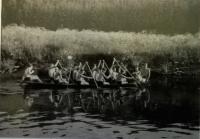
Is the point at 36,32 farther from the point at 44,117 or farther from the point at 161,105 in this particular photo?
the point at 161,105

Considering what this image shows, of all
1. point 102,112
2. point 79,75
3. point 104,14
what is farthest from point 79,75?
point 104,14

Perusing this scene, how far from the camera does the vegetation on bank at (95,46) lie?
5.80 feet

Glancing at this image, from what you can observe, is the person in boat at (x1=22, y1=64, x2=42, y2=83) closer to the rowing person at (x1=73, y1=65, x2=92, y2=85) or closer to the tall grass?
the tall grass

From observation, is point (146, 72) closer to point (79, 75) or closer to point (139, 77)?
point (139, 77)

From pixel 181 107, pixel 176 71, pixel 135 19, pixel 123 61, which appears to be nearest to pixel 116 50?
pixel 123 61

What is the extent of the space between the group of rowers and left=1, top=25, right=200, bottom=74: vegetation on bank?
0.04 m

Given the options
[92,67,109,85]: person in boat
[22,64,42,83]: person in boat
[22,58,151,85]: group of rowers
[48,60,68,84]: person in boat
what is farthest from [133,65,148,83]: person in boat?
[22,64,42,83]: person in boat

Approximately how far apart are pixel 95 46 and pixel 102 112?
12.9 inches

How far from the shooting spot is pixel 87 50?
179 centimetres

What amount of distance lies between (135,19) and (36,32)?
0.49 metres

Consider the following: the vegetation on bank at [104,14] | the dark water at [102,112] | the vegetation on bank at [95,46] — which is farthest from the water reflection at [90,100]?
the vegetation on bank at [104,14]

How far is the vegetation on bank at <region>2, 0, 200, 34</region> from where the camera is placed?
5.79 ft

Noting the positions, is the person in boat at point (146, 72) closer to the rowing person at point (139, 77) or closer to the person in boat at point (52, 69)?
the rowing person at point (139, 77)

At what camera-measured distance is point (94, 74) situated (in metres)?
1.79
